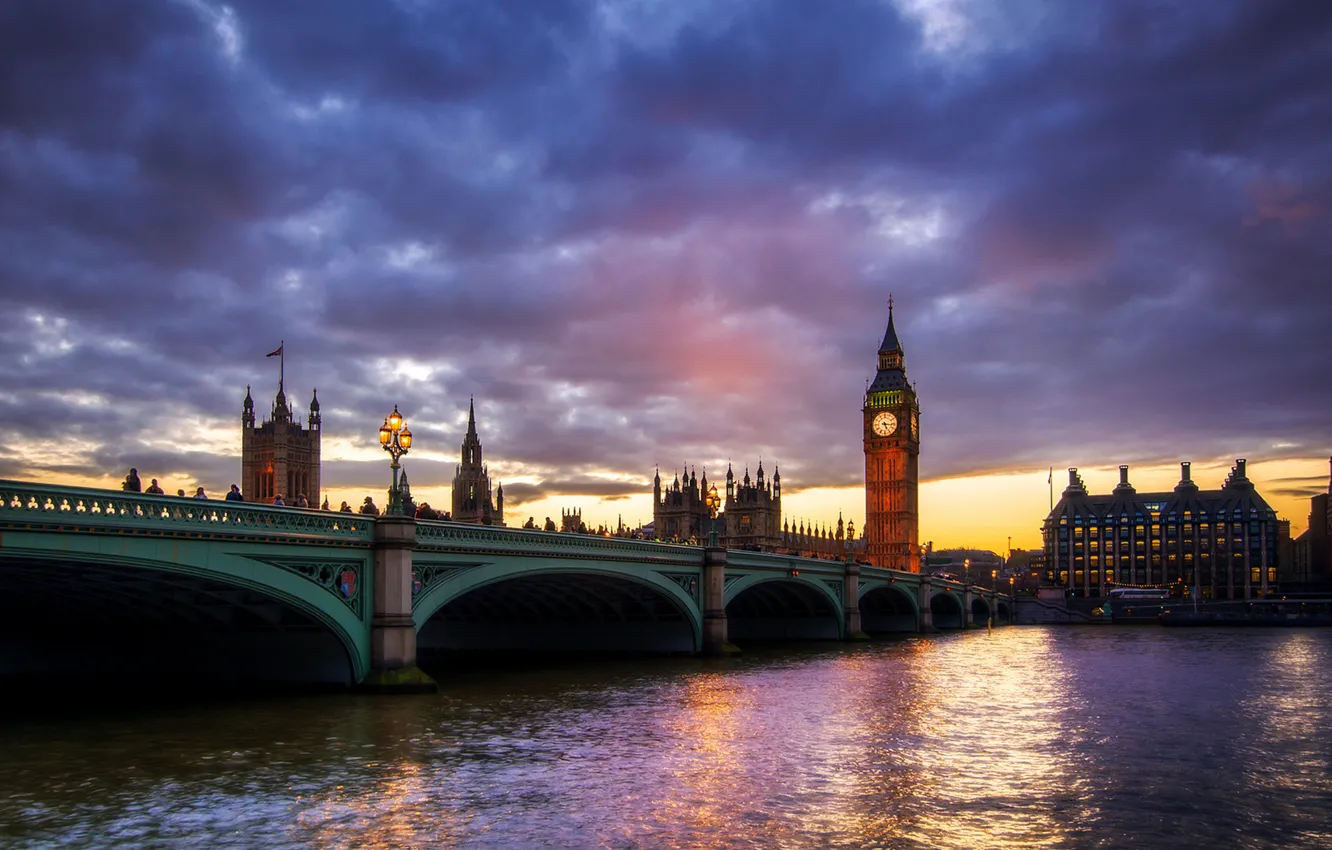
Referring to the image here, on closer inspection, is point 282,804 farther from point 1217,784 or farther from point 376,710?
point 1217,784

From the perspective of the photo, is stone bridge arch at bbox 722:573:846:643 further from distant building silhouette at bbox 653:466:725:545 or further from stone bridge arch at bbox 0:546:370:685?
distant building silhouette at bbox 653:466:725:545

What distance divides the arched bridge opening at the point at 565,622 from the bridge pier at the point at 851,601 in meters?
23.4

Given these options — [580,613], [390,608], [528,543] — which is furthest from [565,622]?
[390,608]

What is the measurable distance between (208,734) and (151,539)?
4.80 meters

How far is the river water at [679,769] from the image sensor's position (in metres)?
18.2

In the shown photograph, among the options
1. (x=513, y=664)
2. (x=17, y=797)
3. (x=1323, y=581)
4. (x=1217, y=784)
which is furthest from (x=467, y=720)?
(x=1323, y=581)

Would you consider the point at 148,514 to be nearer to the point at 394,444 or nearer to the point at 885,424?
the point at 394,444

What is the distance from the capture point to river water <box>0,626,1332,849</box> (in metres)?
18.2

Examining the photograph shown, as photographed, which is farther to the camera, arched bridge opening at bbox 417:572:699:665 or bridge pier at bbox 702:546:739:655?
bridge pier at bbox 702:546:739:655

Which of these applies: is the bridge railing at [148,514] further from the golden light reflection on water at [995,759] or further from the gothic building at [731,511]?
the gothic building at [731,511]

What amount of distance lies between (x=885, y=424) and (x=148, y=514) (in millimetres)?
176988

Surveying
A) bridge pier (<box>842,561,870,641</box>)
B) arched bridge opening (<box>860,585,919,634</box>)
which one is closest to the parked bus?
arched bridge opening (<box>860,585,919,634</box>)

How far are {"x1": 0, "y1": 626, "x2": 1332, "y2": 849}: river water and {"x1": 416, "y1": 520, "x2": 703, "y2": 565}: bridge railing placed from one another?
4720mm

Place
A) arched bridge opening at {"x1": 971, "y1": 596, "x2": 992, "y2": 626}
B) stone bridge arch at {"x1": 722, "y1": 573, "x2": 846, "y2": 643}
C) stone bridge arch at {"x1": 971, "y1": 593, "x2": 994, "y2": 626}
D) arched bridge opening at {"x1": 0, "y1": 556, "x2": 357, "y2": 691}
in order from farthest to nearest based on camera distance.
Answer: arched bridge opening at {"x1": 971, "y1": 596, "x2": 992, "y2": 626} < stone bridge arch at {"x1": 971, "y1": 593, "x2": 994, "y2": 626} < stone bridge arch at {"x1": 722, "y1": 573, "x2": 846, "y2": 643} < arched bridge opening at {"x1": 0, "y1": 556, "x2": 357, "y2": 691}
